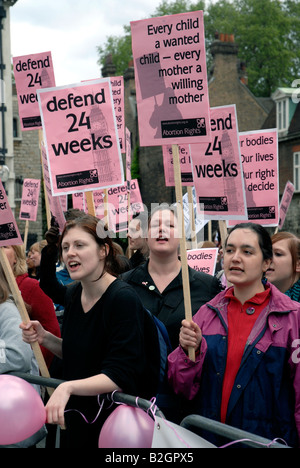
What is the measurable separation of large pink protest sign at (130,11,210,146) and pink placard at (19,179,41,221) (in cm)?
1068

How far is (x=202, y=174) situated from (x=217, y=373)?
2116 mm

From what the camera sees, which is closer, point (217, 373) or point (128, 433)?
point (128, 433)

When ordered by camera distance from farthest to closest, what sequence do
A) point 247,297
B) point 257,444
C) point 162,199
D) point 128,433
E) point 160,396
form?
point 162,199 < point 160,396 < point 247,297 < point 128,433 < point 257,444

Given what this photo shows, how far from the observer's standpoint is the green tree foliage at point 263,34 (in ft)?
151

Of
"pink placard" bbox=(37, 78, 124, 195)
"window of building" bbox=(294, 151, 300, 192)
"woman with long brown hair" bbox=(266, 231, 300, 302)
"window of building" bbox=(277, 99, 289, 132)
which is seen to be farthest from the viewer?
"window of building" bbox=(277, 99, 289, 132)

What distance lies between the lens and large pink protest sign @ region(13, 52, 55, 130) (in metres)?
8.34

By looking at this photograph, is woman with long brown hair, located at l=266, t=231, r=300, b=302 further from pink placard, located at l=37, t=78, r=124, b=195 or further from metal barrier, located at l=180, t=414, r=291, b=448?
metal barrier, located at l=180, t=414, r=291, b=448

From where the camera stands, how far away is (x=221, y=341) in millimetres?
3404

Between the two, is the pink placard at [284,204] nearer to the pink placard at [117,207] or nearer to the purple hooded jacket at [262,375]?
the pink placard at [117,207]

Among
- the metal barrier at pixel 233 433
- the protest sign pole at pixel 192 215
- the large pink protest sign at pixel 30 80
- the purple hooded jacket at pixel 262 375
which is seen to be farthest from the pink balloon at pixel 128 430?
the large pink protest sign at pixel 30 80

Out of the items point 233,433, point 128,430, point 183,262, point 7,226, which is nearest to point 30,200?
point 7,226

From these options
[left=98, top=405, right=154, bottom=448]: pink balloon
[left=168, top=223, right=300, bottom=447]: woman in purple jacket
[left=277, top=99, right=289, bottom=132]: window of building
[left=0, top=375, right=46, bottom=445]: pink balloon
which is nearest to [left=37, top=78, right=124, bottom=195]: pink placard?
[left=168, top=223, right=300, bottom=447]: woman in purple jacket

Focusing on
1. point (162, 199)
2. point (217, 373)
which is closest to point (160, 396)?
point (217, 373)
